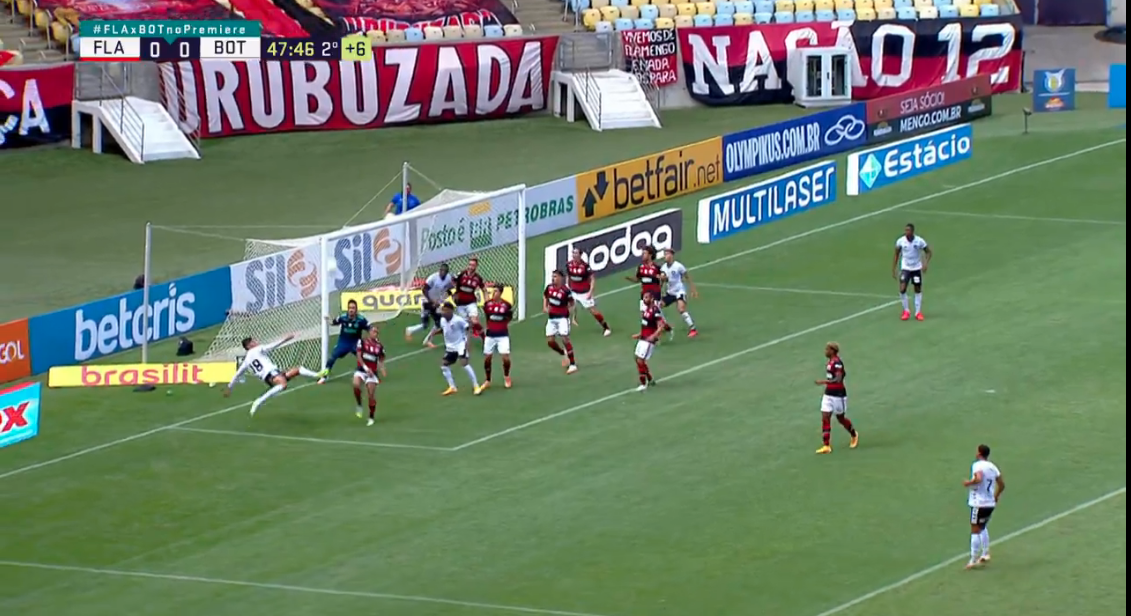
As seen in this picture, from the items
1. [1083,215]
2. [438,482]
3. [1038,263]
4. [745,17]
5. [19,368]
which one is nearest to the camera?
[438,482]

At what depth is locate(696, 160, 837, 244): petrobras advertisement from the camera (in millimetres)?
44438

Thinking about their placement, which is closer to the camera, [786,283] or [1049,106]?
[786,283]

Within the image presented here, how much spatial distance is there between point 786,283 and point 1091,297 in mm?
6030

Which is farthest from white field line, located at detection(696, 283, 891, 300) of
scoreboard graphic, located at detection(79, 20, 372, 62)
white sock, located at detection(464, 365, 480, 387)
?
scoreboard graphic, located at detection(79, 20, 372, 62)

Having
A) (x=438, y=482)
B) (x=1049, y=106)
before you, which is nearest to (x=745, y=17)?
(x=1049, y=106)

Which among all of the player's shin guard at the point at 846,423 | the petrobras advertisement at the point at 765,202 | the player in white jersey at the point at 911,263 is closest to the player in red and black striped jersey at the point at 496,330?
the player's shin guard at the point at 846,423

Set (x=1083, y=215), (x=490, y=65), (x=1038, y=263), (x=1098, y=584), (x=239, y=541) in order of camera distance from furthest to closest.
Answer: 1. (x=490, y=65)
2. (x=1083, y=215)
3. (x=1038, y=263)
4. (x=239, y=541)
5. (x=1098, y=584)

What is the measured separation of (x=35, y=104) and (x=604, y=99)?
16.1 meters

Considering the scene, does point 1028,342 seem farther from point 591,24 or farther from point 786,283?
point 591,24

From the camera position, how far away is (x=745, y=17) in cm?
6400

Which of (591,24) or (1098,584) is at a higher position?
(591,24)

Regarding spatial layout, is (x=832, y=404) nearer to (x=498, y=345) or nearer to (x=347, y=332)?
(x=498, y=345)

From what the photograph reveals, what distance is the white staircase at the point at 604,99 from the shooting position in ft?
191

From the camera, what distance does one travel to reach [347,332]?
3366cm
